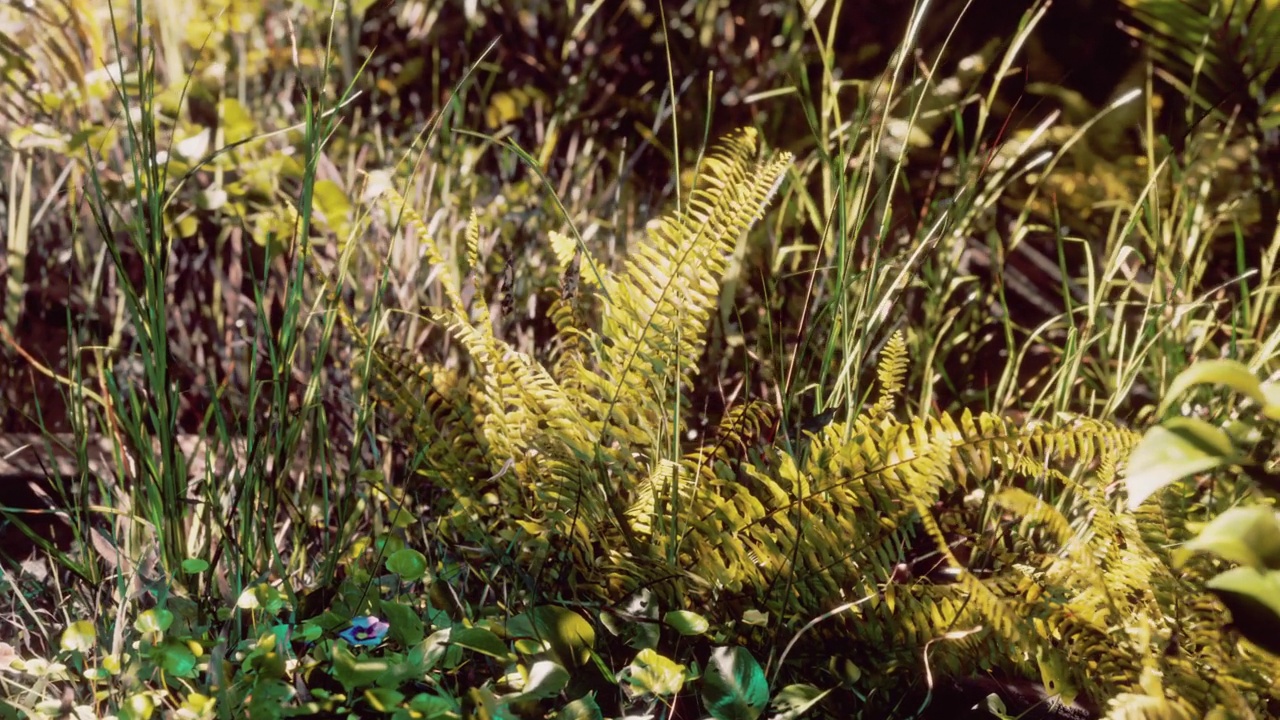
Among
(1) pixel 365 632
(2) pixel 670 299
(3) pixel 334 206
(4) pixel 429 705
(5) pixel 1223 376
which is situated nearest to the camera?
(5) pixel 1223 376

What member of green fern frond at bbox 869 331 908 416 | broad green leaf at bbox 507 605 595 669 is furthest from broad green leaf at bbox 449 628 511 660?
green fern frond at bbox 869 331 908 416

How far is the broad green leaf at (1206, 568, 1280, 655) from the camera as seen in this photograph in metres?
0.70

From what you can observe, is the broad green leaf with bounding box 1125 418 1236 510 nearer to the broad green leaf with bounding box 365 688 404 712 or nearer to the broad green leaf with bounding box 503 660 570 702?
the broad green leaf with bounding box 503 660 570 702

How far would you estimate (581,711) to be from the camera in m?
0.94

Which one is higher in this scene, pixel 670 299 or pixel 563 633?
pixel 670 299

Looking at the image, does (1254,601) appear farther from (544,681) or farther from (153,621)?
(153,621)

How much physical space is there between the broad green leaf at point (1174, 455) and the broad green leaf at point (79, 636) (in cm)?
93

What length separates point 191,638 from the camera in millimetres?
1003

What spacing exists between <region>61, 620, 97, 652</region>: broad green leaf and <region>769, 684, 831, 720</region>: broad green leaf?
66 centimetres

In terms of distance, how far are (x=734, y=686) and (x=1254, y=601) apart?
448 millimetres

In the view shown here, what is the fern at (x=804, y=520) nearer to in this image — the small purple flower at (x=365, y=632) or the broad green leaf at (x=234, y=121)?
the small purple flower at (x=365, y=632)

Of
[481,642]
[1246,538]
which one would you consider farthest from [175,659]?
[1246,538]

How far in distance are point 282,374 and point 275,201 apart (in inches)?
37.9

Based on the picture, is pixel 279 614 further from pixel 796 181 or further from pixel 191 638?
pixel 796 181
